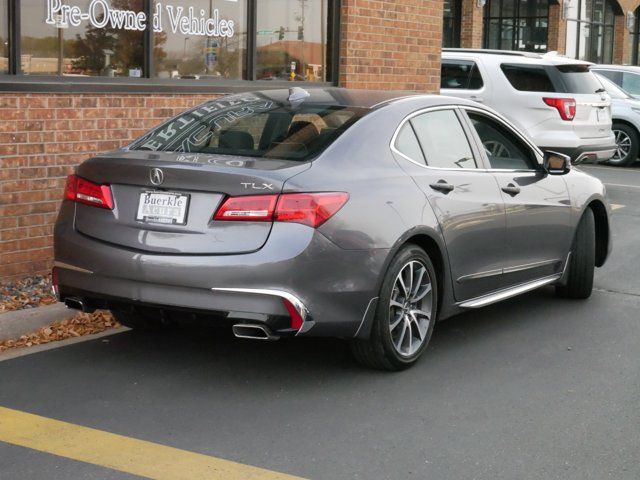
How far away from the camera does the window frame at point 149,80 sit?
327 inches

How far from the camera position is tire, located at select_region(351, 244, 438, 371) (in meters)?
5.90

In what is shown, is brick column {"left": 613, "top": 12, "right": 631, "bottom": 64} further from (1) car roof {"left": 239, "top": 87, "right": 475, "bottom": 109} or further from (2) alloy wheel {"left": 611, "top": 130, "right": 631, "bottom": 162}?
(1) car roof {"left": 239, "top": 87, "right": 475, "bottom": 109}

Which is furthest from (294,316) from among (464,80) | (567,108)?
(464,80)

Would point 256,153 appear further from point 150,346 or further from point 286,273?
point 150,346

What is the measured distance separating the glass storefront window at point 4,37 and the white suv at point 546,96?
8240mm

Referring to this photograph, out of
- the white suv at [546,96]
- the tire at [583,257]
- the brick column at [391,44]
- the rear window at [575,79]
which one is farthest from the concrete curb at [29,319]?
the rear window at [575,79]

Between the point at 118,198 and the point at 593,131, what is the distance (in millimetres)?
10454

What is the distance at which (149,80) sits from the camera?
373 inches

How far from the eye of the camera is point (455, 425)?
523cm

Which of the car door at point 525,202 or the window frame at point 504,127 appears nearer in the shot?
the window frame at point 504,127

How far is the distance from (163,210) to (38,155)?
3063mm

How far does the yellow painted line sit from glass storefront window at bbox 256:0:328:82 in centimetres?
631

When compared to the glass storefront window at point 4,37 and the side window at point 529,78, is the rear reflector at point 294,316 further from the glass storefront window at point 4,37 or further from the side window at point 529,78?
the side window at point 529,78

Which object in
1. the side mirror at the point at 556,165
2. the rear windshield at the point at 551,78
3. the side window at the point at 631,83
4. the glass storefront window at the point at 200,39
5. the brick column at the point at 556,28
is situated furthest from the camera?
the brick column at the point at 556,28
